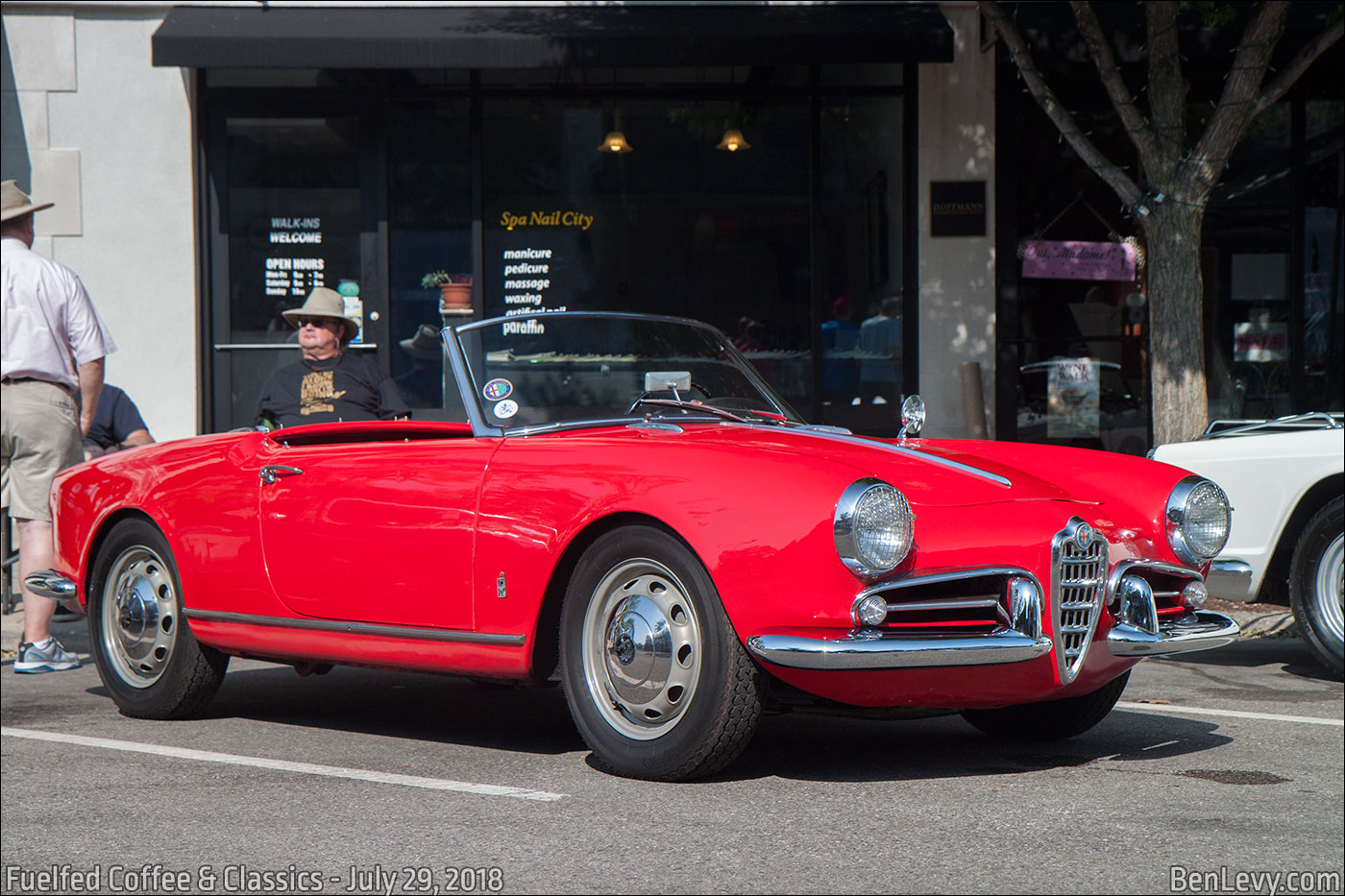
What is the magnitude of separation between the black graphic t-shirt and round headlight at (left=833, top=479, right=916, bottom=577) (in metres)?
3.59

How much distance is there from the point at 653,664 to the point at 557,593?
419mm

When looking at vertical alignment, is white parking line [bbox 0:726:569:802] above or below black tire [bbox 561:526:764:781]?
A: below

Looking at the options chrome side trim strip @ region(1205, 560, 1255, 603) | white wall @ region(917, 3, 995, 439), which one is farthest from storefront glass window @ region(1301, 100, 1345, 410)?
chrome side trim strip @ region(1205, 560, 1255, 603)

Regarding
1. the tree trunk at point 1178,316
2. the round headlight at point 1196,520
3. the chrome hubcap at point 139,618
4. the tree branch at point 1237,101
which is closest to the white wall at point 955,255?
the tree trunk at point 1178,316

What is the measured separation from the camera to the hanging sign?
39.7 feet

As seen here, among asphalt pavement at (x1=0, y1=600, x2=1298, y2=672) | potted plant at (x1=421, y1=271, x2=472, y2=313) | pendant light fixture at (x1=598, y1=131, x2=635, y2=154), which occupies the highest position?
pendant light fixture at (x1=598, y1=131, x2=635, y2=154)

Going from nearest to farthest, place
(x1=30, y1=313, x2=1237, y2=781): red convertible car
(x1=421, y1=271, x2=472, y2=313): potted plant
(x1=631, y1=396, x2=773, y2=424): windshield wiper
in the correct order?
1. (x1=30, y1=313, x2=1237, y2=781): red convertible car
2. (x1=631, y1=396, x2=773, y2=424): windshield wiper
3. (x1=421, y1=271, x2=472, y2=313): potted plant

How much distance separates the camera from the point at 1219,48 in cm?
1175

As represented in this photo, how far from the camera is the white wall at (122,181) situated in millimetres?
11750

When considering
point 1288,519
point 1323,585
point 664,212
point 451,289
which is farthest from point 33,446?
point 664,212

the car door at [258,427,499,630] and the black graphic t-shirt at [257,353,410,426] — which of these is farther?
the black graphic t-shirt at [257,353,410,426]

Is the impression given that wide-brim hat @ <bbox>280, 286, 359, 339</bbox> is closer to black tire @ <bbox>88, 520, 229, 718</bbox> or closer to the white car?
black tire @ <bbox>88, 520, 229, 718</bbox>

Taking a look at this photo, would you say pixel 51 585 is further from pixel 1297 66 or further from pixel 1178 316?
pixel 1297 66
